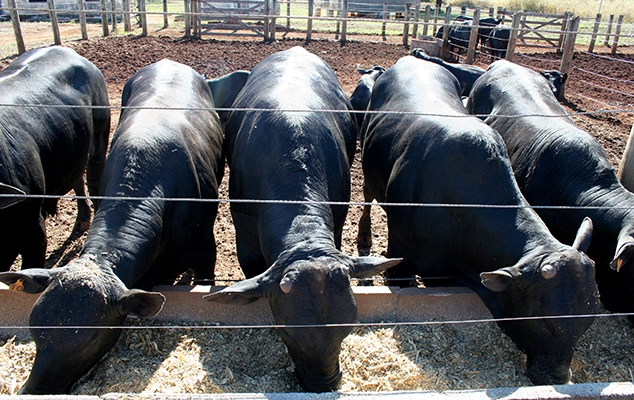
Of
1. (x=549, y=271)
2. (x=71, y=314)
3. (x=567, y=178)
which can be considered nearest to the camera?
(x=71, y=314)

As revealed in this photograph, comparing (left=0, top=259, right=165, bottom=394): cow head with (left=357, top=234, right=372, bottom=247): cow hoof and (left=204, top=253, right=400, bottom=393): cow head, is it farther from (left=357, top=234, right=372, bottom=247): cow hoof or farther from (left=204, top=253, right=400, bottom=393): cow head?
(left=357, top=234, right=372, bottom=247): cow hoof

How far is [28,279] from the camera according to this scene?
3.36 meters

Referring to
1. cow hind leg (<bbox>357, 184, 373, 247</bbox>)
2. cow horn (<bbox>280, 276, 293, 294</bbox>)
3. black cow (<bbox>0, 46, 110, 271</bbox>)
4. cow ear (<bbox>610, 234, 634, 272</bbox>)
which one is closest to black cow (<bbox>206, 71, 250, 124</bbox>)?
black cow (<bbox>0, 46, 110, 271</bbox>)

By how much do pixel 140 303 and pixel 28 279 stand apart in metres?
0.71

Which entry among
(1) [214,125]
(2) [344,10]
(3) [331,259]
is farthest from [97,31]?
(3) [331,259]

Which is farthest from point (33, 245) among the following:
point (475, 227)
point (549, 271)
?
point (549, 271)

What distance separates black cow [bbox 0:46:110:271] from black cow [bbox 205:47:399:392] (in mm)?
1440

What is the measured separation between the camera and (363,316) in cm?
440

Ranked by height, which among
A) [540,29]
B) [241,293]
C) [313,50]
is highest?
[540,29]

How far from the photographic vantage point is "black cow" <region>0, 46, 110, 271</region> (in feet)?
16.3

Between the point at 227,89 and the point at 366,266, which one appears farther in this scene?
the point at 227,89

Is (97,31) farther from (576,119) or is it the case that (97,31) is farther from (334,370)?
(334,370)

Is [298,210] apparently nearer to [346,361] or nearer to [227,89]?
[346,361]

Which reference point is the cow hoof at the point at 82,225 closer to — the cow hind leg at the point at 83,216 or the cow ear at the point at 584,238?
the cow hind leg at the point at 83,216
